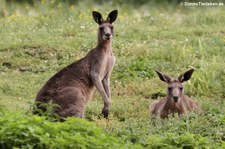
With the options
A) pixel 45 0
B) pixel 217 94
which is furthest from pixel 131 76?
pixel 45 0

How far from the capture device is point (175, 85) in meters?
12.6

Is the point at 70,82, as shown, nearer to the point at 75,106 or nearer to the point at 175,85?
the point at 75,106

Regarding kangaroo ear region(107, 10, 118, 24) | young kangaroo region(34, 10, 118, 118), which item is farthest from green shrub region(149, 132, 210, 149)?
kangaroo ear region(107, 10, 118, 24)

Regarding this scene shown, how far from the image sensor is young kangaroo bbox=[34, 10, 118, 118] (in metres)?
11.6

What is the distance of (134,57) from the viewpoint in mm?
16406

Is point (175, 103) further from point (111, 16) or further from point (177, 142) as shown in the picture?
point (177, 142)

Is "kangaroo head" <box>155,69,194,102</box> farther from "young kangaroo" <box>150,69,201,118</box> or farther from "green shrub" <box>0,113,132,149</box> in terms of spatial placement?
"green shrub" <box>0,113,132,149</box>

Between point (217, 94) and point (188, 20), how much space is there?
6625mm

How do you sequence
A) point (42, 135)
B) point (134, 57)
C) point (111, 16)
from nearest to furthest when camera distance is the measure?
point (42, 135) → point (111, 16) → point (134, 57)

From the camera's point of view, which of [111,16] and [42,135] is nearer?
[42,135]

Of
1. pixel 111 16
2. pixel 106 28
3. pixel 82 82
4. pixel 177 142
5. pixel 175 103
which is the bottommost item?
pixel 177 142

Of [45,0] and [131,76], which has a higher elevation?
[45,0]

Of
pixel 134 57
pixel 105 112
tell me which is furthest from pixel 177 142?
pixel 134 57

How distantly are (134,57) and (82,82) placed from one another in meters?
4.28
